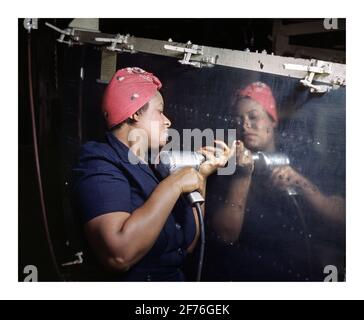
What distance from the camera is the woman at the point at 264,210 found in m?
2.02

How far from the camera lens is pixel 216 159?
7.09 ft

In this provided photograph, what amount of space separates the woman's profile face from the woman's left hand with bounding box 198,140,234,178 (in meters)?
0.11

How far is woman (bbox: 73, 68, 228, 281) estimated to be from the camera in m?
2.03

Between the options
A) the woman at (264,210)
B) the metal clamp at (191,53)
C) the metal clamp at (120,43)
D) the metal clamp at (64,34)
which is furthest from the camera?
the metal clamp at (64,34)

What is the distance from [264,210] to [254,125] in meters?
0.44

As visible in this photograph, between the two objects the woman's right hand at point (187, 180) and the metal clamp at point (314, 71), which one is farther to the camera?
the woman's right hand at point (187, 180)

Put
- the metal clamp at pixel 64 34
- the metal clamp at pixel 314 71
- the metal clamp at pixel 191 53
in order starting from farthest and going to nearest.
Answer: the metal clamp at pixel 64 34, the metal clamp at pixel 191 53, the metal clamp at pixel 314 71

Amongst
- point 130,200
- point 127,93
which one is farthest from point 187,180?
point 127,93

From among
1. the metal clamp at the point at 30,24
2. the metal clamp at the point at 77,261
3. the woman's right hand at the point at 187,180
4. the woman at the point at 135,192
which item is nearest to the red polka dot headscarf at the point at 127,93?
the woman at the point at 135,192

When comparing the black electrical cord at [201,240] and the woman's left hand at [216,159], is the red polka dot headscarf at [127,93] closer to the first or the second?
the woman's left hand at [216,159]

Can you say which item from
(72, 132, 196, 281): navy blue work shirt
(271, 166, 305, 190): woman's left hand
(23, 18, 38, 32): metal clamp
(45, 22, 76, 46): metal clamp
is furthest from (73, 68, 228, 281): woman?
(23, 18, 38, 32): metal clamp

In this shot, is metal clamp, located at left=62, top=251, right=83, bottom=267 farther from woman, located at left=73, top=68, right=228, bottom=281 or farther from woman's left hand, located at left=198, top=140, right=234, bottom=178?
woman's left hand, located at left=198, top=140, right=234, bottom=178

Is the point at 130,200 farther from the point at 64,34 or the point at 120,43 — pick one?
the point at 64,34

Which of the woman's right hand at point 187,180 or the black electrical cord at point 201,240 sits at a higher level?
the woman's right hand at point 187,180
